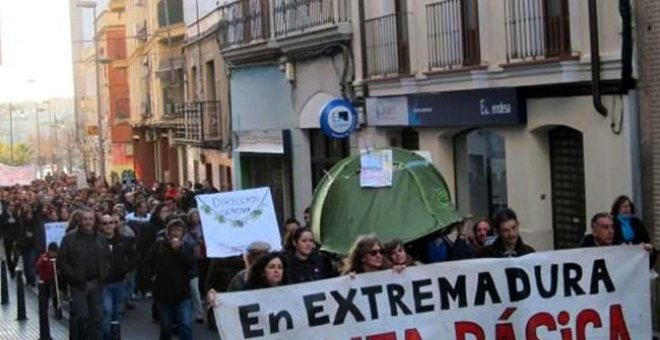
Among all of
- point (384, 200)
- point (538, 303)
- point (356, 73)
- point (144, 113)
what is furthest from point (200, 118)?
point (538, 303)

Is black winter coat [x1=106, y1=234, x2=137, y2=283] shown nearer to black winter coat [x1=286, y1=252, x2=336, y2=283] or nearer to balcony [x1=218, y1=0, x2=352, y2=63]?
black winter coat [x1=286, y1=252, x2=336, y2=283]

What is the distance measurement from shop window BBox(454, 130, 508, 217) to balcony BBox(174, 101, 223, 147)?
13.7 meters

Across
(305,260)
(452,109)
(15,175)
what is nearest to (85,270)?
(305,260)

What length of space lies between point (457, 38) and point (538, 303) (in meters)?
10.1

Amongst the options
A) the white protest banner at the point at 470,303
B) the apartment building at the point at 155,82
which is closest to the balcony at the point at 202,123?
the apartment building at the point at 155,82

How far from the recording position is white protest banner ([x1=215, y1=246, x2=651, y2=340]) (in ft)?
26.9

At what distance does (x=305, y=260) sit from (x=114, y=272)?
16.1 ft

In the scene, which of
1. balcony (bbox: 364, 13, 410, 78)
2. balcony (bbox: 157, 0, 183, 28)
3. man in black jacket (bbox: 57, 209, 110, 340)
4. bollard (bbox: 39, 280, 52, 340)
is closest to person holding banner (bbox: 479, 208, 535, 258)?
man in black jacket (bbox: 57, 209, 110, 340)

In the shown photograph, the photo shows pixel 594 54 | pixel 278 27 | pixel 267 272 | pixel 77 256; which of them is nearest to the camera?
pixel 267 272

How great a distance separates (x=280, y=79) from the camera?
87.9 ft

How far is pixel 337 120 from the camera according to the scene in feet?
67.1

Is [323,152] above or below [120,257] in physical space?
above

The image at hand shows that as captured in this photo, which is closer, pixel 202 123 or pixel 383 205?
pixel 383 205

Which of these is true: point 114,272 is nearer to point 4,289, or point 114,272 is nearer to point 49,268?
point 49,268
